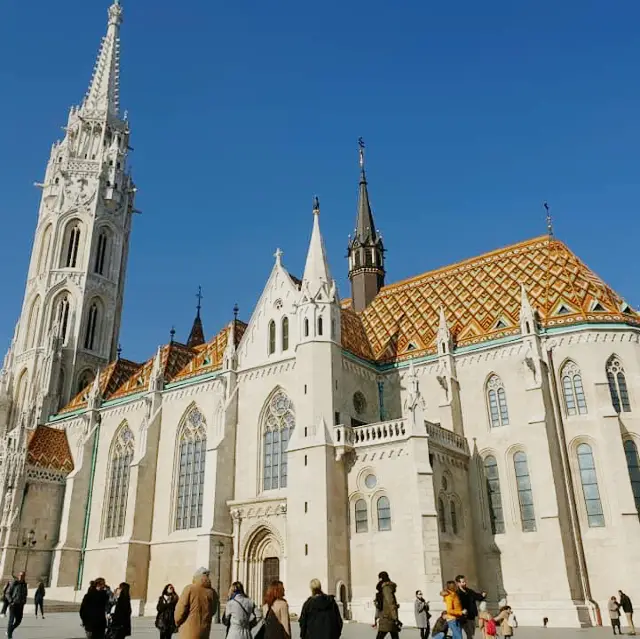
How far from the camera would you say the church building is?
24.7 meters

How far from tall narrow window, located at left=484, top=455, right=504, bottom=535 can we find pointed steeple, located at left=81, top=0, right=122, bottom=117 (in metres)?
44.4

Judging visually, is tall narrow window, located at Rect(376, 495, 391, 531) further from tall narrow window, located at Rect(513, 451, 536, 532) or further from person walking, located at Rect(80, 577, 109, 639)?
person walking, located at Rect(80, 577, 109, 639)

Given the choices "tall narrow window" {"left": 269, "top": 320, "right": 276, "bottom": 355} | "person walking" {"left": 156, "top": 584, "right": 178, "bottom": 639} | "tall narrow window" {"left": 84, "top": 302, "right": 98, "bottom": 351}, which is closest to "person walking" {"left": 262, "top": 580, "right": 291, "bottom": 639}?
"person walking" {"left": 156, "top": 584, "right": 178, "bottom": 639}

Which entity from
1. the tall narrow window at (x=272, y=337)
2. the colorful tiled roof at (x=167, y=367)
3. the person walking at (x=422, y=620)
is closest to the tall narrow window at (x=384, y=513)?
the person walking at (x=422, y=620)

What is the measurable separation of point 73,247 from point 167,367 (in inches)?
683

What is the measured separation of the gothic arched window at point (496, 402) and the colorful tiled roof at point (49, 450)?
26.2m

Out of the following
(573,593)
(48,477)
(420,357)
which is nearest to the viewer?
(573,593)

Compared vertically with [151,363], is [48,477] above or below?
below

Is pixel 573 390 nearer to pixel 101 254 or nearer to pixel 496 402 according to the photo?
pixel 496 402

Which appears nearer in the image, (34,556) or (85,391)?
(34,556)

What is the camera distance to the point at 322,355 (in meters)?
28.7

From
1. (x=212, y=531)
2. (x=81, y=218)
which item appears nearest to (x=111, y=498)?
→ (x=212, y=531)

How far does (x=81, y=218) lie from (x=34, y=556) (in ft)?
83.2

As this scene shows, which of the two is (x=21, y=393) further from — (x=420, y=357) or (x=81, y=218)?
(x=420, y=357)
